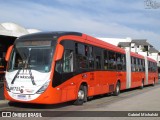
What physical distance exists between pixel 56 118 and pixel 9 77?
3.25 meters

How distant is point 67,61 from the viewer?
1338 cm

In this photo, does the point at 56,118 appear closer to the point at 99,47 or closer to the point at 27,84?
the point at 27,84

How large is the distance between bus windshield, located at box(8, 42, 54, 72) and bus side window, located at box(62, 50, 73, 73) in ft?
2.50

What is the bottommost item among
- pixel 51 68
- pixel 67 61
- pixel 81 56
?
pixel 51 68

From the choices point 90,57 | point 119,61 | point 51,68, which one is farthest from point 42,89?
point 119,61

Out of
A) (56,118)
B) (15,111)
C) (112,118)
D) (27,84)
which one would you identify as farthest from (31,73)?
(112,118)

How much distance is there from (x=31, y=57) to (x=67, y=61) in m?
1.46

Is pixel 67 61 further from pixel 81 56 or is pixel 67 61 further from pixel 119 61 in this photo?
pixel 119 61

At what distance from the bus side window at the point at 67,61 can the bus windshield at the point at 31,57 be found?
76 centimetres

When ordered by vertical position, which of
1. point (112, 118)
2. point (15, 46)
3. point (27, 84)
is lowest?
point (112, 118)

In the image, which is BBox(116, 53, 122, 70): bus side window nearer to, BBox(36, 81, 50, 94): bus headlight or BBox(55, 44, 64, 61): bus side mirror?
BBox(55, 44, 64, 61): bus side mirror

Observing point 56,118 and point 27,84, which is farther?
point 27,84

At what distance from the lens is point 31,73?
12.4m

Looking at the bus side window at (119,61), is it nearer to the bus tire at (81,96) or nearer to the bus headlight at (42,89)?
the bus tire at (81,96)
